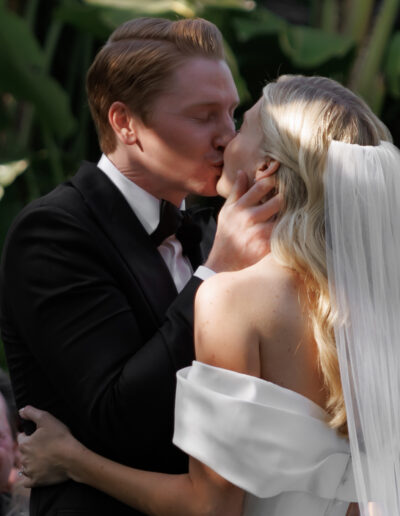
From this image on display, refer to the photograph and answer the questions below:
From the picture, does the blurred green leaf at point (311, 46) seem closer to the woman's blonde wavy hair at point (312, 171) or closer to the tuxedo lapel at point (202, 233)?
the tuxedo lapel at point (202, 233)

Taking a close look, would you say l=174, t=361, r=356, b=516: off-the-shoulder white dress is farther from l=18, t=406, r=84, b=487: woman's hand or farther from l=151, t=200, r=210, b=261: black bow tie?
l=151, t=200, r=210, b=261: black bow tie

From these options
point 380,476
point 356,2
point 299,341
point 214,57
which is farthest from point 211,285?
point 356,2

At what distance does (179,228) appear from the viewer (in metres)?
2.47

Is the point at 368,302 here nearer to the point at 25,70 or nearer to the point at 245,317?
the point at 245,317

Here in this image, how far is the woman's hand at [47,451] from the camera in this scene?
208 cm

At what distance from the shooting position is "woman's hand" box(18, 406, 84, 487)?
2082 mm

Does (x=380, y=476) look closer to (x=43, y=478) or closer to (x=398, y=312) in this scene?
(x=398, y=312)

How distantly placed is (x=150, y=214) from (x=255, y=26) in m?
4.42

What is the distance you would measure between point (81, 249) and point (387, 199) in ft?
2.51

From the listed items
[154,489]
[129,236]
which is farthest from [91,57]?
[154,489]

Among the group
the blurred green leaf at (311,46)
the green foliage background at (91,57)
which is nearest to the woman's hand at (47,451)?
the green foliage background at (91,57)

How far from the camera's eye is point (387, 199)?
200 cm

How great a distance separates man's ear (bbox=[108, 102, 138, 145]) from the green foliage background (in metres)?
2.15

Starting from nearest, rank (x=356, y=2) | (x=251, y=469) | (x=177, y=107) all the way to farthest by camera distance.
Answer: (x=251, y=469) → (x=177, y=107) → (x=356, y=2)
